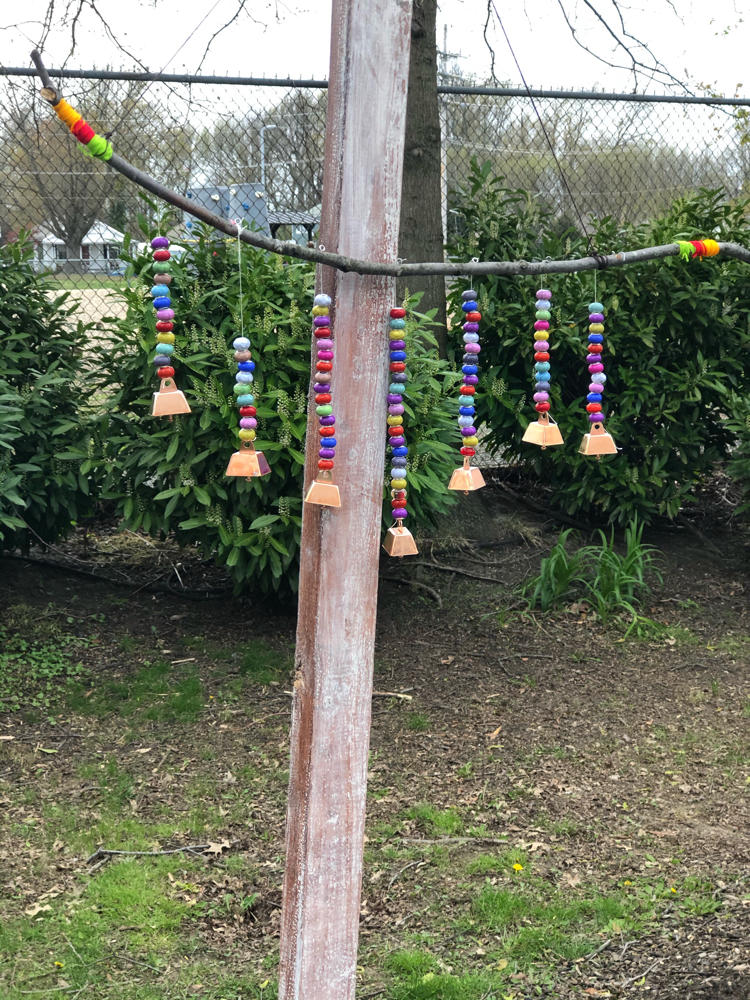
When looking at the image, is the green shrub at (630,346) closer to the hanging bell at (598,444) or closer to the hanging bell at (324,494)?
the hanging bell at (598,444)

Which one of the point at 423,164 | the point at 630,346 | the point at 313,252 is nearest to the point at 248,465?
the point at 313,252

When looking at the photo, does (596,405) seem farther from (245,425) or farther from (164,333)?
(164,333)

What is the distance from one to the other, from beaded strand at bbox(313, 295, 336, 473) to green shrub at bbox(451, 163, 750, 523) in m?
3.47

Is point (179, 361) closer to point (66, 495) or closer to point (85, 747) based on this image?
point (66, 495)

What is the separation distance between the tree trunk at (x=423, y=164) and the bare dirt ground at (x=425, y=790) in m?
1.66

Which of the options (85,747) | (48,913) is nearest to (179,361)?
(85,747)

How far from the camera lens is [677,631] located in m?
4.90

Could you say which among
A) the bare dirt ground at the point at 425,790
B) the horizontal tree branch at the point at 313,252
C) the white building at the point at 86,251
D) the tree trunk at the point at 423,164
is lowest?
the bare dirt ground at the point at 425,790

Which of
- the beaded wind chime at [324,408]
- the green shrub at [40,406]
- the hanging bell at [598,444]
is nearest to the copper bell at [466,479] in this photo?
the hanging bell at [598,444]

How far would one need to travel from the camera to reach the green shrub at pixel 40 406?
15.0 feet

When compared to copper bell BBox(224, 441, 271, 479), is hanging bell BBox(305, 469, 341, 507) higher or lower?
lower

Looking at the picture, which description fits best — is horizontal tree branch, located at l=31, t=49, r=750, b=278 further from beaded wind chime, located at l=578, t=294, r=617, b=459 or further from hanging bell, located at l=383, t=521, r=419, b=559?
hanging bell, located at l=383, t=521, r=419, b=559


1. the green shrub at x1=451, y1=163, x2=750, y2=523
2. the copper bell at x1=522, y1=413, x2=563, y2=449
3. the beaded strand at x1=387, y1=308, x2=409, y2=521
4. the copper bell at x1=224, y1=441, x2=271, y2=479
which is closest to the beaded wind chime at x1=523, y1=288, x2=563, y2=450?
the copper bell at x1=522, y1=413, x2=563, y2=449

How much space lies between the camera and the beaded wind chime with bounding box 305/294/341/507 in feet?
6.46
